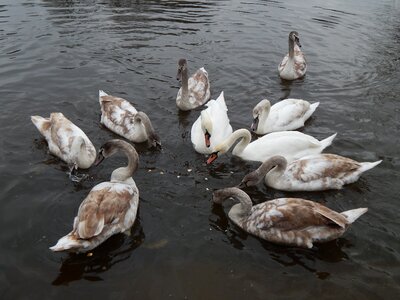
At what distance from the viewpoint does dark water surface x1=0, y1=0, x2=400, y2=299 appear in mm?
7340

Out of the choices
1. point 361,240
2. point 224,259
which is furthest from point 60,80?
point 361,240

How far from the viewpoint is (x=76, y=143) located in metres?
9.76

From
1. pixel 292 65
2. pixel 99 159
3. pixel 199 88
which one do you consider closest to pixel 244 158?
pixel 99 159

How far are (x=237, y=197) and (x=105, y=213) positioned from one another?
2527 millimetres

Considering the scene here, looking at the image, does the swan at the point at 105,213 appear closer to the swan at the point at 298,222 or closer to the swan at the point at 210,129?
the swan at the point at 210,129

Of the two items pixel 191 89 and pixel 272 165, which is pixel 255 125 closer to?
pixel 272 165

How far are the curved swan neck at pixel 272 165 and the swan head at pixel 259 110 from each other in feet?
7.93

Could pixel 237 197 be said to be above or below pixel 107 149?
below

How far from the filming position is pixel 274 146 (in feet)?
34.0

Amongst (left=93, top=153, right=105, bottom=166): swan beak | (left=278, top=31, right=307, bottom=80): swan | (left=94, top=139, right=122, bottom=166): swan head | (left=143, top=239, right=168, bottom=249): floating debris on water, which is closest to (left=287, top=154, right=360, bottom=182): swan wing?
(left=143, top=239, right=168, bottom=249): floating debris on water

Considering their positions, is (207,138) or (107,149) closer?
(107,149)

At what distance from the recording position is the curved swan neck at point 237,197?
8.47m

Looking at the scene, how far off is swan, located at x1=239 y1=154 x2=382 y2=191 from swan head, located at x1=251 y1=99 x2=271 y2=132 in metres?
2.36

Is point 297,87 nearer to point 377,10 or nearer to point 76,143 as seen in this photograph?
point 76,143
